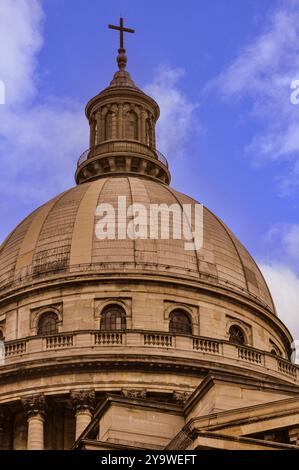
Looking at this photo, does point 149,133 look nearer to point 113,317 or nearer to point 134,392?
point 113,317

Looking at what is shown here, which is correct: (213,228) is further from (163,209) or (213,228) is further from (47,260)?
(47,260)

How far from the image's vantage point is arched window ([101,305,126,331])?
6331cm

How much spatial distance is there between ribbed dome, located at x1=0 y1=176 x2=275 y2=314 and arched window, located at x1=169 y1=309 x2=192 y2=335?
6.25ft

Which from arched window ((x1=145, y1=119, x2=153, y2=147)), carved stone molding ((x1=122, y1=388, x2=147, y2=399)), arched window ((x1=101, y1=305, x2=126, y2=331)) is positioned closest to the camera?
carved stone molding ((x1=122, y1=388, x2=147, y2=399))

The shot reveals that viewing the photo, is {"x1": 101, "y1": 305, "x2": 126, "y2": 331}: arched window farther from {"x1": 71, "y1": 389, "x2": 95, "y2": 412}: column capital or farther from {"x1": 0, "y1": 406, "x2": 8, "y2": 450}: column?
{"x1": 0, "y1": 406, "x2": 8, "y2": 450}: column

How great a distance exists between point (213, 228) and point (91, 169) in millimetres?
9522

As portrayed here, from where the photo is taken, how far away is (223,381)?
4209cm

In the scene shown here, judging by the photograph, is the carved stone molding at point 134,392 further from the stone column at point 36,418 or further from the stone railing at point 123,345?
the stone column at point 36,418

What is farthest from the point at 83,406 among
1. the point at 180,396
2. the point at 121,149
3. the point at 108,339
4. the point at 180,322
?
the point at 121,149

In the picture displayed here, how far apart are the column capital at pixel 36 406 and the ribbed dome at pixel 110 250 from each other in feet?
23.1

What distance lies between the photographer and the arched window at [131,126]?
7762 cm

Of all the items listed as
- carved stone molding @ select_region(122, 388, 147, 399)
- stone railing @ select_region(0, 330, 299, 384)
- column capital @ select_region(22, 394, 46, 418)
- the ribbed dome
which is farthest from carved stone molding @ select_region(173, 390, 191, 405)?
the ribbed dome
